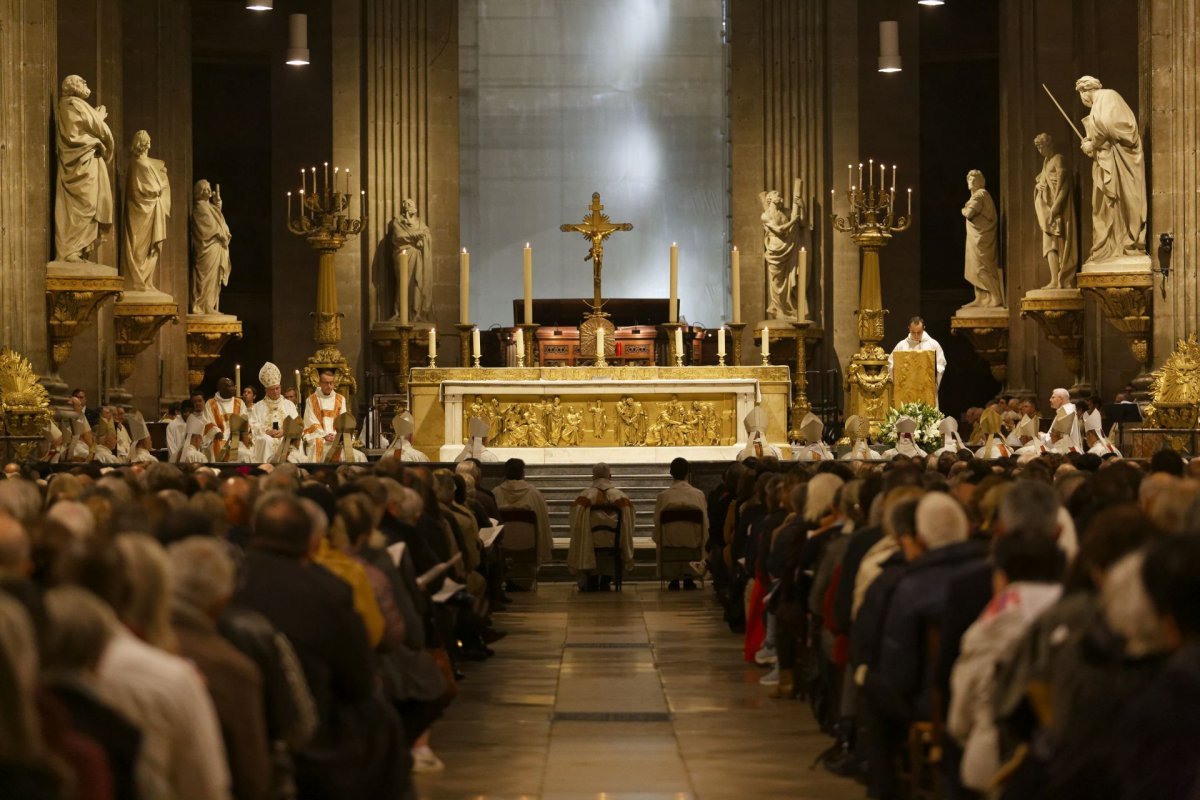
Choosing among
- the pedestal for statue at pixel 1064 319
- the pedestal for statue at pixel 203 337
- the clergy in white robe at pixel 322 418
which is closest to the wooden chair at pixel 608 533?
the clergy in white robe at pixel 322 418

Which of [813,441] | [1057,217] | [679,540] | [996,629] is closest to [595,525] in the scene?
[679,540]

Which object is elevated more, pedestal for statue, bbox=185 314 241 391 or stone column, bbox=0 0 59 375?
stone column, bbox=0 0 59 375

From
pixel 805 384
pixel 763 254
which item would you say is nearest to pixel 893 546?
pixel 805 384

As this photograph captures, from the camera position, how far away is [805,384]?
85.8 ft

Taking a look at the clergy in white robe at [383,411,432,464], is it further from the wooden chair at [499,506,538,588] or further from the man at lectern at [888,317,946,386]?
the man at lectern at [888,317,946,386]

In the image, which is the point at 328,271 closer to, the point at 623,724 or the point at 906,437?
the point at 906,437

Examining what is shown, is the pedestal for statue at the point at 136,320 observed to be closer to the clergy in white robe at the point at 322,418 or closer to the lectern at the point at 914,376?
the clergy in white robe at the point at 322,418

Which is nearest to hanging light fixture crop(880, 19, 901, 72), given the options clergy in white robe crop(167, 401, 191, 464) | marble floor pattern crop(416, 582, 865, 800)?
clergy in white robe crop(167, 401, 191, 464)

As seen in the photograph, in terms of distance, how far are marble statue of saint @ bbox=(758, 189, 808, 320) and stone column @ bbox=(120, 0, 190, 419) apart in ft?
24.9

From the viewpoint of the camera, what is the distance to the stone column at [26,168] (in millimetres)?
18906

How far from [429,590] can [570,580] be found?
1031cm

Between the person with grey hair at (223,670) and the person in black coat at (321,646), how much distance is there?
69cm

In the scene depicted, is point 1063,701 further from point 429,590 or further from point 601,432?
point 601,432

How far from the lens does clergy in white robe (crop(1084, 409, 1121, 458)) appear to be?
17578 millimetres
